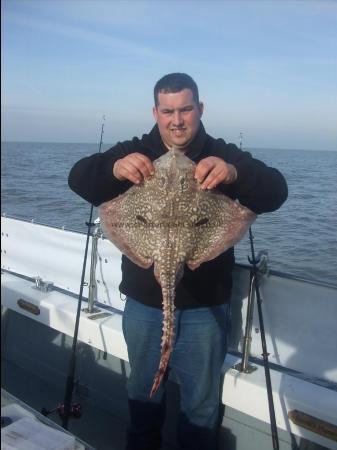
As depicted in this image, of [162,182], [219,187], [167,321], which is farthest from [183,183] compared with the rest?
[167,321]

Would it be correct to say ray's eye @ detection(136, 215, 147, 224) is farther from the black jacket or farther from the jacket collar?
the jacket collar

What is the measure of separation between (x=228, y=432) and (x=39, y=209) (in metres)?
14.3

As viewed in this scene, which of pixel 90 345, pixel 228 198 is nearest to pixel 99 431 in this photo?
pixel 90 345

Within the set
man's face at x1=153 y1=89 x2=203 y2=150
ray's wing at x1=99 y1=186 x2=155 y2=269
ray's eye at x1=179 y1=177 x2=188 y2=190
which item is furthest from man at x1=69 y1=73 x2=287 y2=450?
ray's eye at x1=179 y1=177 x2=188 y2=190

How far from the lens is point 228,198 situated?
263 cm

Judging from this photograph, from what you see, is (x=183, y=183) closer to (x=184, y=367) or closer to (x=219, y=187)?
(x=219, y=187)

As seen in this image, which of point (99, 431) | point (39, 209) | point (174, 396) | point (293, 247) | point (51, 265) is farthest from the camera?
point (39, 209)

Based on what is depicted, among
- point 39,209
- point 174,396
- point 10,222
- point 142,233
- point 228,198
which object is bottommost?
point 39,209

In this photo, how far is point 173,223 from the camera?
8.19ft

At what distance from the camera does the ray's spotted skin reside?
248 cm

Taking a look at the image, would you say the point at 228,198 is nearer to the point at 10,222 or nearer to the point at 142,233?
the point at 142,233

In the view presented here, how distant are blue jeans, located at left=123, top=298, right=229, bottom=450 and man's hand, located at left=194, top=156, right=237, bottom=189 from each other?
0.97 meters

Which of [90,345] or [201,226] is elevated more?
[201,226]

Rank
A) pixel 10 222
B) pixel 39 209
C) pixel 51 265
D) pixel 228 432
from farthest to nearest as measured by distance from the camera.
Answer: pixel 39 209 → pixel 10 222 → pixel 51 265 → pixel 228 432
